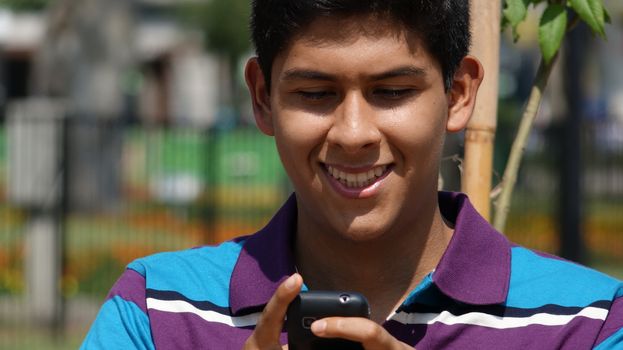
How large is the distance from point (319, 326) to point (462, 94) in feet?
2.19

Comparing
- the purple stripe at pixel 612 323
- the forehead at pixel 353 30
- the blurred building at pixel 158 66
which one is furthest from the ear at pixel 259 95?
the blurred building at pixel 158 66

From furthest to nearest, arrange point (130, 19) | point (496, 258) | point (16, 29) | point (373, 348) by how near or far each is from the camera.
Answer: point (16, 29) → point (130, 19) → point (496, 258) → point (373, 348)

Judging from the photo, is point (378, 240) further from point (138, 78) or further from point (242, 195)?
point (138, 78)

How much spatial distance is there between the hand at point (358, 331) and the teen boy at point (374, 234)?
180 millimetres

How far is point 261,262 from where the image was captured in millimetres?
2555

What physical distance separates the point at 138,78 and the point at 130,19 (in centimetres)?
3112

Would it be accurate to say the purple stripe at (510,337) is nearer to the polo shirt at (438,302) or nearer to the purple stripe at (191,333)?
the polo shirt at (438,302)

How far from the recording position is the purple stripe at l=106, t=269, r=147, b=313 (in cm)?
249

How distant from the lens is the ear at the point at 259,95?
8.50ft

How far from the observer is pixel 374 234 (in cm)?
239

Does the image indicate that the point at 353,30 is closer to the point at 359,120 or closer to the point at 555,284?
the point at 359,120

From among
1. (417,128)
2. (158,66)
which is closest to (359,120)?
(417,128)

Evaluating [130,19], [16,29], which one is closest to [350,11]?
[130,19]

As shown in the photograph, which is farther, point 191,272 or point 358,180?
point 191,272
